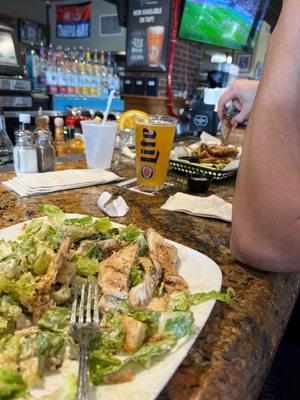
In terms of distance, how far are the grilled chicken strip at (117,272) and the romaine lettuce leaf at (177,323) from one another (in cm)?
8

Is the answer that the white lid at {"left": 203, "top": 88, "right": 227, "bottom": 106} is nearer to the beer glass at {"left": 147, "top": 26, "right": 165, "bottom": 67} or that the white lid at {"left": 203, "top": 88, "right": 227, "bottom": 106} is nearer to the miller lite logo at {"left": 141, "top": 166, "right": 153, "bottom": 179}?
the miller lite logo at {"left": 141, "top": 166, "right": 153, "bottom": 179}

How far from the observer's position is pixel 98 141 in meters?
1.38

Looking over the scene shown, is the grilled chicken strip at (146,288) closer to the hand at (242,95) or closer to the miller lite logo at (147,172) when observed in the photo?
the miller lite logo at (147,172)

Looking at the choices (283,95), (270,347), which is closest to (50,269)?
(270,347)

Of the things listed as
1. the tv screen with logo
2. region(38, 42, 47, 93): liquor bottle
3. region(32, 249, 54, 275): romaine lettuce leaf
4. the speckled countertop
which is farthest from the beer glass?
region(32, 249, 54, 275): romaine lettuce leaf

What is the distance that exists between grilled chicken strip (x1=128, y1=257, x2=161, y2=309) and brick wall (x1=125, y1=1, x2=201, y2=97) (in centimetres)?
423

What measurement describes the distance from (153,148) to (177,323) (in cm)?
78

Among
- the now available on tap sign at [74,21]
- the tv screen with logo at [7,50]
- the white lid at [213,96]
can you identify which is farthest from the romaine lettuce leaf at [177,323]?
the now available on tap sign at [74,21]

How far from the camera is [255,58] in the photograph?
7660mm

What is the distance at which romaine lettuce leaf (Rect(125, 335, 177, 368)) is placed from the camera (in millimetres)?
431

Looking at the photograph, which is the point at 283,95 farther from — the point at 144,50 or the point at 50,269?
the point at 144,50

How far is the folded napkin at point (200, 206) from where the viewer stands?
1.02m

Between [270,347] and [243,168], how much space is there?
35 centimetres

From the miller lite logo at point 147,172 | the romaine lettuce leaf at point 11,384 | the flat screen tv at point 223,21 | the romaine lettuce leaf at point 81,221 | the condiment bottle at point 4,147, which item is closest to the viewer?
the romaine lettuce leaf at point 11,384
